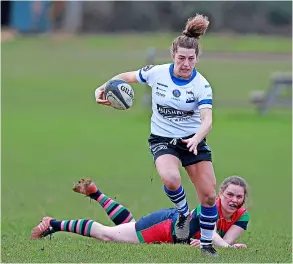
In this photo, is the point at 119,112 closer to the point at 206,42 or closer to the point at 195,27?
the point at 206,42

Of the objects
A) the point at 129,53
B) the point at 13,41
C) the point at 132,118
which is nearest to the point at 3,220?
the point at 132,118

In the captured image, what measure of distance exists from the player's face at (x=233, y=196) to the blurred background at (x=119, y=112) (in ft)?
1.56

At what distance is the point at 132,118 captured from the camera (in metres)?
26.2

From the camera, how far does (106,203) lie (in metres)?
9.54

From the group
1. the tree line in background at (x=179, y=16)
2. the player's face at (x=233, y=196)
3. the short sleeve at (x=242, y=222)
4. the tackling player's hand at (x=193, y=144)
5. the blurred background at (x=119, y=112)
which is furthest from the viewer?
the tree line in background at (x=179, y=16)

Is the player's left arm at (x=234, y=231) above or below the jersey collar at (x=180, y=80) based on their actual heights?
below

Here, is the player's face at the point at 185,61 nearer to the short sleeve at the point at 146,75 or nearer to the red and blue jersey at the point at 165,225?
the short sleeve at the point at 146,75

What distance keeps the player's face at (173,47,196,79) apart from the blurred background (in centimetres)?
163

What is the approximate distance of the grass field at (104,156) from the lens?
846cm

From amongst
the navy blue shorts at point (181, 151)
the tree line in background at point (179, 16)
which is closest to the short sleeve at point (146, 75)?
the navy blue shorts at point (181, 151)

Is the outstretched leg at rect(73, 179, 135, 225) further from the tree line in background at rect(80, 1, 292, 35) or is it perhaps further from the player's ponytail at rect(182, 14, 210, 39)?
the tree line in background at rect(80, 1, 292, 35)

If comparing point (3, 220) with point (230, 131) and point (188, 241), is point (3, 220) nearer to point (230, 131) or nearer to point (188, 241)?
point (188, 241)

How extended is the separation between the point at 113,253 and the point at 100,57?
34.0 m

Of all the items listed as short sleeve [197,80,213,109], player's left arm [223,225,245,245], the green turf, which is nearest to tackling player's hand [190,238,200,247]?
player's left arm [223,225,245,245]
